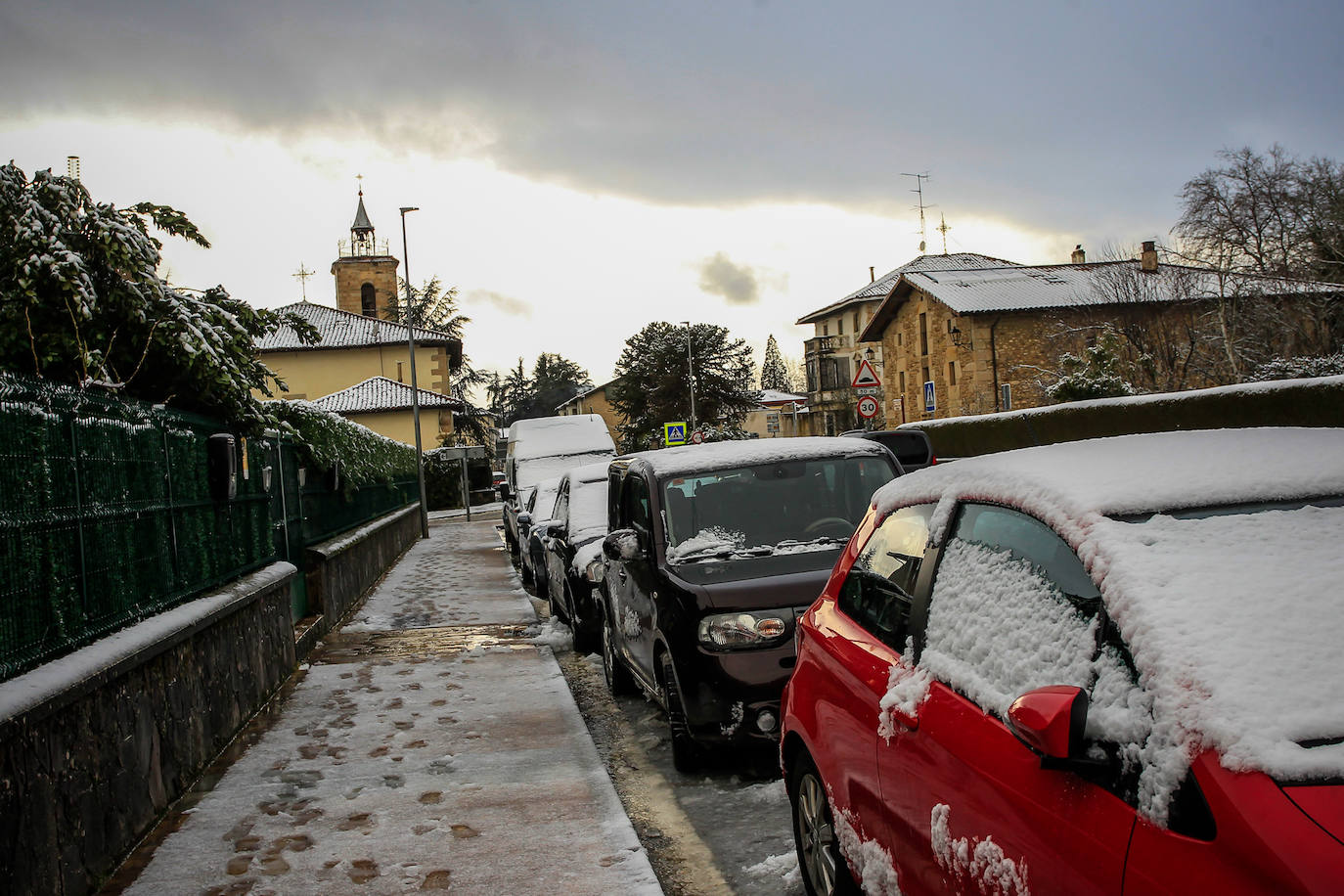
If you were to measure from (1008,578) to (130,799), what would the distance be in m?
4.24

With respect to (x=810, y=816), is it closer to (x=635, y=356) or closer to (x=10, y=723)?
(x=10, y=723)

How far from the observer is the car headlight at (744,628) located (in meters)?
5.77

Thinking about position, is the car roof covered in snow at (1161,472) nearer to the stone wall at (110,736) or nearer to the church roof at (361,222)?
the stone wall at (110,736)

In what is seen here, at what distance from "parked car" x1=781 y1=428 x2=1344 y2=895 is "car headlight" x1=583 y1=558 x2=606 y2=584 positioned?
5.75 m

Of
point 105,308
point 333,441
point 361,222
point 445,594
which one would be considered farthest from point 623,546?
point 361,222

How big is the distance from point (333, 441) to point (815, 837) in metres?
12.5

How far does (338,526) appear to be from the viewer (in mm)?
15648

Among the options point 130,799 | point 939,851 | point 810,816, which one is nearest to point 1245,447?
point 939,851

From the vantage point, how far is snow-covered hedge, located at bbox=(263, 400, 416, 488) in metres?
12.9

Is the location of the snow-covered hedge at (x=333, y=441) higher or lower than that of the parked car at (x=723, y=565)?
higher

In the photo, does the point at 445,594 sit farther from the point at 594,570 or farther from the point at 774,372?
the point at 774,372

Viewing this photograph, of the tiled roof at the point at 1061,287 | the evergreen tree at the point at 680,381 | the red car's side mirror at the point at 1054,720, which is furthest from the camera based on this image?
the evergreen tree at the point at 680,381

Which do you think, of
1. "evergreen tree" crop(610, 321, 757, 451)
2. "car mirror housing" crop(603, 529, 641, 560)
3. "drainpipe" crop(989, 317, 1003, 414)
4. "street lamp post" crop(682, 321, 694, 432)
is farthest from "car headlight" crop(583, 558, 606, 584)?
"evergreen tree" crop(610, 321, 757, 451)

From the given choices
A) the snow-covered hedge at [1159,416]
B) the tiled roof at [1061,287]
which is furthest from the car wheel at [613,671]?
the tiled roof at [1061,287]
